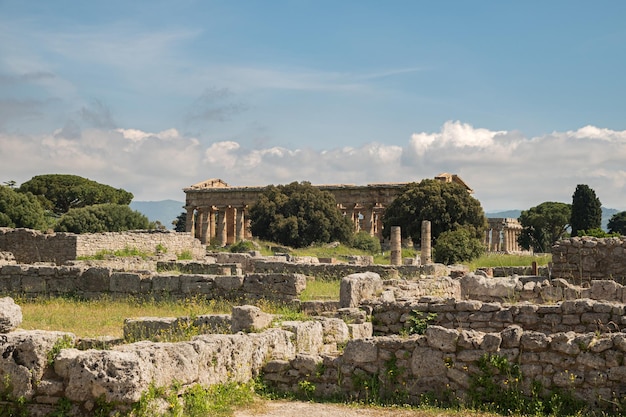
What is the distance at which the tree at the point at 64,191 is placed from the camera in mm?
84562

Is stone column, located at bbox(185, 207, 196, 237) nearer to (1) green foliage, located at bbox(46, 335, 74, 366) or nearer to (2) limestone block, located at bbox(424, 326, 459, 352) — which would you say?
(2) limestone block, located at bbox(424, 326, 459, 352)

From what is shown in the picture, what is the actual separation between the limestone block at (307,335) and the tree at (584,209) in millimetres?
63014

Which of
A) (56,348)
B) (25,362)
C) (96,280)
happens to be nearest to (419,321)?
(56,348)

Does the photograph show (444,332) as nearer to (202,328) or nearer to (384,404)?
(384,404)

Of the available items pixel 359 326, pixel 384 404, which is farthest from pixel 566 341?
pixel 359 326

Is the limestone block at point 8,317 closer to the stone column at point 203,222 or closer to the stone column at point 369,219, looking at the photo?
the stone column at point 369,219

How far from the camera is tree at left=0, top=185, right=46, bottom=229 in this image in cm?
6231

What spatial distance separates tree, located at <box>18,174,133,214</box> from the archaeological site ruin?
65.5 metres

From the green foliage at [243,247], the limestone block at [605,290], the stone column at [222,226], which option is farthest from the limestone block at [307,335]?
the stone column at [222,226]

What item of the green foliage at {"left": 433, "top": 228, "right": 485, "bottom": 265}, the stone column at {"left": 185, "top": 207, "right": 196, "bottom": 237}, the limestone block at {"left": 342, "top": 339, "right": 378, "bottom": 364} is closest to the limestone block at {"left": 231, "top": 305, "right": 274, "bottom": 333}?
the limestone block at {"left": 342, "top": 339, "right": 378, "bottom": 364}

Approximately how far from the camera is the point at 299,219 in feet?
205

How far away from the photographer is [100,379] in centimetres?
803

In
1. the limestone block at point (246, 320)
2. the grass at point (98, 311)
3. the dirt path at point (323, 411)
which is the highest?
the limestone block at point (246, 320)

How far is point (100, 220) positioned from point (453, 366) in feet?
183
